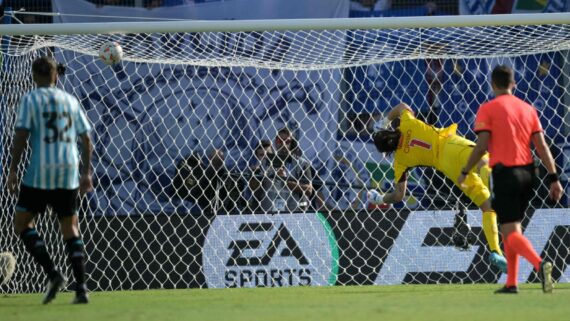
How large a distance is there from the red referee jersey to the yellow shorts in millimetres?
1595

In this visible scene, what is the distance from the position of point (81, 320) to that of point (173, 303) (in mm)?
1500

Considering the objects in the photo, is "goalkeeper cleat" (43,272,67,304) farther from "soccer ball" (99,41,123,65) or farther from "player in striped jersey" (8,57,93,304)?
"soccer ball" (99,41,123,65)

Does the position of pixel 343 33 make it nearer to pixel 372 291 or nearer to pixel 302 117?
pixel 302 117

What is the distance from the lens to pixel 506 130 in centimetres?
874

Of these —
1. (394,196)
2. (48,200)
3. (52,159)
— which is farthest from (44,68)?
(394,196)

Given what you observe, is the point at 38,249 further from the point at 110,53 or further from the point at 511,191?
the point at 511,191

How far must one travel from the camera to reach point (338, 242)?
11742 mm

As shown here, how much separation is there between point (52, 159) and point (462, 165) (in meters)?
4.02

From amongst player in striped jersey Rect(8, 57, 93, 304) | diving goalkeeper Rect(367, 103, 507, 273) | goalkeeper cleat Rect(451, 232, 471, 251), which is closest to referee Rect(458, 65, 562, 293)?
diving goalkeeper Rect(367, 103, 507, 273)

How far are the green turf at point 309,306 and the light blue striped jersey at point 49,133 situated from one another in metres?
0.90

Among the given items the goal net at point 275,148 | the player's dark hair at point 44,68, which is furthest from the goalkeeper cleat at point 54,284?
the goal net at point 275,148

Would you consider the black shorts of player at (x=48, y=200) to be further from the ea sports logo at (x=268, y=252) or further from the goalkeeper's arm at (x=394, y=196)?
the goalkeeper's arm at (x=394, y=196)

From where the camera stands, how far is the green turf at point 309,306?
23.9 feet

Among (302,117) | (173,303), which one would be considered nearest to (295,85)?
(302,117)
